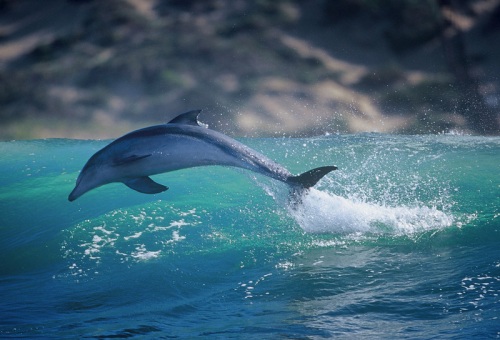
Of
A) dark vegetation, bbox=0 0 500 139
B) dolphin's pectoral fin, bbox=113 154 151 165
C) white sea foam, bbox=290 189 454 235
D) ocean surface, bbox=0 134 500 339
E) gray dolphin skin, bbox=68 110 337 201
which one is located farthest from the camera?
dark vegetation, bbox=0 0 500 139

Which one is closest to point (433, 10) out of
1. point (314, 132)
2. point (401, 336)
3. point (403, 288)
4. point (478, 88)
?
point (478, 88)

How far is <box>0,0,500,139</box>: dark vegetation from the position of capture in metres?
11.6

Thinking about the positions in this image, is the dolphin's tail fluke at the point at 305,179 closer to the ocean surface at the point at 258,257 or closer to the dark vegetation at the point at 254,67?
the ocean surface at the point at 258,257

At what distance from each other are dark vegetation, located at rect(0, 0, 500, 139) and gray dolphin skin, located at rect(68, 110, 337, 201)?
5998 millimetres

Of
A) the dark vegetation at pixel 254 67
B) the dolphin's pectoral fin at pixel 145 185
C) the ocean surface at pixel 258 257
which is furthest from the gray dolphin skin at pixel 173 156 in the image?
the dark vegetation at pixel 254 67

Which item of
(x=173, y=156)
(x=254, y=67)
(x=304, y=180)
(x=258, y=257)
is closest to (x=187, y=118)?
(x=173, y=156)

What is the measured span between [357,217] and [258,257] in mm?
1568

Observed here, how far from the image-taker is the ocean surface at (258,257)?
12.5 feet

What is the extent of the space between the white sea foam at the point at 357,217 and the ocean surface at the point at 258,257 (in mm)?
22

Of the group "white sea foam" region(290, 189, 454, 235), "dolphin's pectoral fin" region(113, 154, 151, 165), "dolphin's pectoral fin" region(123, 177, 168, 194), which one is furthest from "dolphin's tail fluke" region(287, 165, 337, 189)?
"dolphin's pectoral fin" region(113, 154, 151, 165)

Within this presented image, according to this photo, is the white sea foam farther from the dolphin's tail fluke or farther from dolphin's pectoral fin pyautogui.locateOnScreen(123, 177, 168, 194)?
dolphin's pectoral fin pyautogui.locateOnScreen(123, 177, 168, 194)

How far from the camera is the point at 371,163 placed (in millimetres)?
9961

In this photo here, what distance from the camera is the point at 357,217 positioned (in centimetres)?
632

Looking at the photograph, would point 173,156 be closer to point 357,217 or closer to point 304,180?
point 304,180
